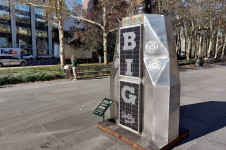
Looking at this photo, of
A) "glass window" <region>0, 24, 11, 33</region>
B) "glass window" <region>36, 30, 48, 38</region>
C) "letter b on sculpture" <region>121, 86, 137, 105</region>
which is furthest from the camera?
"glass window" <region>36, 30, 48, 38</region>

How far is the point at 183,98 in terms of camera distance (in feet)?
22.7

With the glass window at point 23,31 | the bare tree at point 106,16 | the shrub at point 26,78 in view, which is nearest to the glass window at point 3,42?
the glass window at point 23,31

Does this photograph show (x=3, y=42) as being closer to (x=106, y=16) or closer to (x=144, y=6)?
(x=106, y=16)

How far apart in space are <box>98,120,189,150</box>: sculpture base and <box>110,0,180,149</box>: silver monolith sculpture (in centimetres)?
9

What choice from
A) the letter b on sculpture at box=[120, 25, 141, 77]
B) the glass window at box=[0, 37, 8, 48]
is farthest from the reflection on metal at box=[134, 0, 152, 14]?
the glass window at box=[0, 37, 8, 48]

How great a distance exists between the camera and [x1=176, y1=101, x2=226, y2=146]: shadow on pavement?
4024 mm

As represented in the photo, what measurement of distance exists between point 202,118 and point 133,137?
8.52 ft

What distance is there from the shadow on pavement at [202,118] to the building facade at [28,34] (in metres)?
36.8

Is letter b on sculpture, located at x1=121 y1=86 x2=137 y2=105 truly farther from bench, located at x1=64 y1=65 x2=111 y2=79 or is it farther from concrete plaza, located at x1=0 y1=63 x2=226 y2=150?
bench, located at x1=64 y1=65 x2=111 y2=79

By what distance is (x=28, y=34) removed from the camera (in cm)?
4166

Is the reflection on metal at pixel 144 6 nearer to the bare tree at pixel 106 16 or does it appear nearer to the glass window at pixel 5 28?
the bare tree at pixel 106 16

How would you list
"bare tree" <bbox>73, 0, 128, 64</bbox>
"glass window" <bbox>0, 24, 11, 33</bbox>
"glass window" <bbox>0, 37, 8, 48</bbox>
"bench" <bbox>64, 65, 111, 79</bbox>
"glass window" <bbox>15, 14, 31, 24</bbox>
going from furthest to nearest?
"glass window" <bbox>15, 14, 31, 24</bbox> < "glass window" <bbox>0, 37, 8, 48</bbox> < "glass window" <bbox>0, 24, 11, 33</bbox> < "bare tree" <bbox>73, 0, 128, 64</bbox> < "bench" <bbox>64, 65, 111, 79</bbox>

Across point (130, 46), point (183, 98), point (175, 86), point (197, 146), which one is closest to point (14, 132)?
point (130, 46)

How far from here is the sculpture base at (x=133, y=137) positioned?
3149 mm
